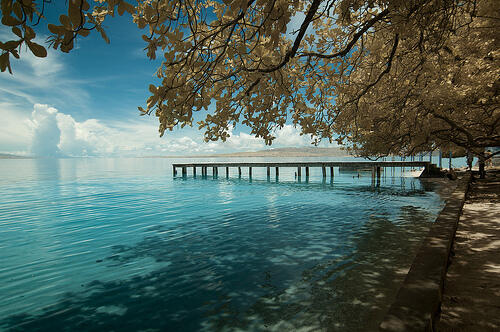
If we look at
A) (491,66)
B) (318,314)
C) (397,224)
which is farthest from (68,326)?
(491,66)

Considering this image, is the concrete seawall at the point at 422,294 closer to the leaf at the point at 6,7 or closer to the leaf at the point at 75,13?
the leaf at the point at 75,13

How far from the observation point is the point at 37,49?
83.0 inches

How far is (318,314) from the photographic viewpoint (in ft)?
16.0

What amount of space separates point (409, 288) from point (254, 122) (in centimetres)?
447

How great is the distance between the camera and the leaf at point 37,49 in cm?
205

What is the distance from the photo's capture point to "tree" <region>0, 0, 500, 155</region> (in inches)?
134

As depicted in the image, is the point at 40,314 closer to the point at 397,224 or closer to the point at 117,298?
the point at 117,298

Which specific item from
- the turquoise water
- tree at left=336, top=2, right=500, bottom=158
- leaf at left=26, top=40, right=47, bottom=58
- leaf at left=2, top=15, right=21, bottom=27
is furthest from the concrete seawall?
tree at left=336, top=2, right=500, bottom=158

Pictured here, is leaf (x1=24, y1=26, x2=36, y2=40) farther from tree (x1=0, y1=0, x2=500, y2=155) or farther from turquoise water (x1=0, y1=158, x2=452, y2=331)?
turquoise water (x1=0, y1=158, x2=452, y2=331)

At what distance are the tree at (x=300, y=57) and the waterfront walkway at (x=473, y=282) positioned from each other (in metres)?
3.73

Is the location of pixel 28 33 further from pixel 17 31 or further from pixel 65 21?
pixel 65 21

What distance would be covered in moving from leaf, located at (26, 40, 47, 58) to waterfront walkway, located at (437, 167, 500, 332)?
4751mm

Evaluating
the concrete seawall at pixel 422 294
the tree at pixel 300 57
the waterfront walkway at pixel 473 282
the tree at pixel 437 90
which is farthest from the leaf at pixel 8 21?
the tree at pixel 437 90

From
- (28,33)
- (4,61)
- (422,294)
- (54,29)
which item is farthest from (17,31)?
(422,294)
